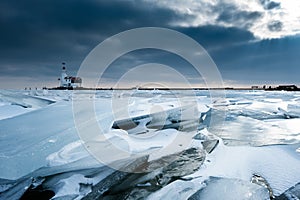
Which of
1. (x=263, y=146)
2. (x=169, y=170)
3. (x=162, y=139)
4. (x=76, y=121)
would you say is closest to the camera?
(x=169, y=170)

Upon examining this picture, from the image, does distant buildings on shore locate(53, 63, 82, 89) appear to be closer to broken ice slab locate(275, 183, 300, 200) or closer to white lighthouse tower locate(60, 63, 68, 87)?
white lighthouse tower locate(60, 63, 68, 87)

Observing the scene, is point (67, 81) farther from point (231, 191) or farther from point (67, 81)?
point (231, 191)

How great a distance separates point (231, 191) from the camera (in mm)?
2141

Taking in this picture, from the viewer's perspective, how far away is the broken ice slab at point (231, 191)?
6.74 feet

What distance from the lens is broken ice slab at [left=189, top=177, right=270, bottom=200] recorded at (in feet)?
6.74

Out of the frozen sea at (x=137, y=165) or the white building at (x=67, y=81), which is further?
the white building at (x=67, y=81)

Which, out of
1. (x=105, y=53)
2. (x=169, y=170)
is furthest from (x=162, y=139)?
(x=105, y=53)

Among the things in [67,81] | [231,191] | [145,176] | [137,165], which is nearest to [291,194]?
[231,191]

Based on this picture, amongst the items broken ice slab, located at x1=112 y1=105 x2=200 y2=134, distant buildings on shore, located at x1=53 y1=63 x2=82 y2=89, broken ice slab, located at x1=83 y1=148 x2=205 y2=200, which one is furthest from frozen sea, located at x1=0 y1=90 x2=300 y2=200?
distant buildings on shore, located at x1=53 y1=63 x2=82 y2=89

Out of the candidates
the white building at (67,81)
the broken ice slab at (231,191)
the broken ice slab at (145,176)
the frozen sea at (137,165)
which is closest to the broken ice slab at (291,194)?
the frozen sea at (137,165)

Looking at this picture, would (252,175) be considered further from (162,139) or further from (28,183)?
(28,183)

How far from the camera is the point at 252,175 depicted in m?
2.51

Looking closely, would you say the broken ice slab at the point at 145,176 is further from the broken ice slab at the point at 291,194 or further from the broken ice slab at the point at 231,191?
the broken ice slab at the point at 291,194

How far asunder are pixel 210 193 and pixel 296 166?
1351mm
